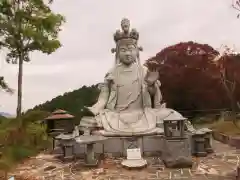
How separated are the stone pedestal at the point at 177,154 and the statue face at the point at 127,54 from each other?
134 inches

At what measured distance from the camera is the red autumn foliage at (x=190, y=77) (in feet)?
59.9

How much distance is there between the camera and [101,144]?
332 inches

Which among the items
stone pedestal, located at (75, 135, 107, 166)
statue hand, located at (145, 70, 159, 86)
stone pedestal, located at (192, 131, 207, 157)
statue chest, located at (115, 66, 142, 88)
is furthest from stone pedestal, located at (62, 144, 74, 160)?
stone pedestal, located at (192, 131, 207, 157)

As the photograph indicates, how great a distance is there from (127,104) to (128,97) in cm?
22

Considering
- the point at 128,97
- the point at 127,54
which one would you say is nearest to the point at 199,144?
the point at 128,97

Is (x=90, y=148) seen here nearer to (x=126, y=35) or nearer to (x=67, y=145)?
(x=67, y=145)

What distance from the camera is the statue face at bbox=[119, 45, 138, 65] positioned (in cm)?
1009

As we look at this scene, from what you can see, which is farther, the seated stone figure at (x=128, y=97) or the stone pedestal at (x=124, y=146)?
the seated stone figure at (x=128, y=97)

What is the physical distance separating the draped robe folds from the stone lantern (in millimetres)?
838

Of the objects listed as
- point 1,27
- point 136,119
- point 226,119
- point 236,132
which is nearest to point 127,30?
point 136,119

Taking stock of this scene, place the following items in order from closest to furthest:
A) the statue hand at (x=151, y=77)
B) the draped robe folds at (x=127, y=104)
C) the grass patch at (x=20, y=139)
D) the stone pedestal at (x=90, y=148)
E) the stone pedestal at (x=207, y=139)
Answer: the stone pedestal at (x=90, y=148)
the stone pedestal at (x=207, y=139)
the draped robe folds at (x=127, y=104)
the grass patch at (x=20, y=139)
the statue hand at (x=151, y=77)

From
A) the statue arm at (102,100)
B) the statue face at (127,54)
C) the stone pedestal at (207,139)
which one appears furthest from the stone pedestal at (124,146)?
the statue face at (127,54)

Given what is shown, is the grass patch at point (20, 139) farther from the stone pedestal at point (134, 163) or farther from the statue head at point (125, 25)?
the statue head at point (125, 25)

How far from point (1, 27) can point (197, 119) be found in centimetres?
1117
